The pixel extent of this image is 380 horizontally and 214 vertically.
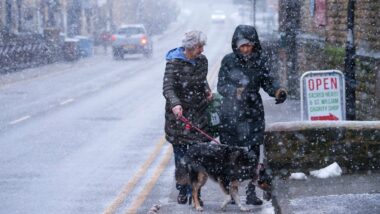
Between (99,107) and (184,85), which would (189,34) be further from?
(99,107)

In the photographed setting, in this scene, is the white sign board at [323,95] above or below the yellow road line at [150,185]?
above

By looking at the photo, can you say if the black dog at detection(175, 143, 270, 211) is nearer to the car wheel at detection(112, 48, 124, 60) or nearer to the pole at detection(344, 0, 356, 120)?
the pole at detection(344, 0, 356, 120)

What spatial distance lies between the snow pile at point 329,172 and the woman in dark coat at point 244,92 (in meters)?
1.24

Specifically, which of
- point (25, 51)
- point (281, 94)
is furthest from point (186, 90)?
point (25, 51)

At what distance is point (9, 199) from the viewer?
9.05 m

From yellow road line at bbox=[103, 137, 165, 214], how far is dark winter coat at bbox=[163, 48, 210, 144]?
1.10 metres

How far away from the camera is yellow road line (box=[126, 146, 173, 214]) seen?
8.70m

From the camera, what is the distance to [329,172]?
9.04 metres

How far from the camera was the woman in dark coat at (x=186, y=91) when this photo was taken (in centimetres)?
797

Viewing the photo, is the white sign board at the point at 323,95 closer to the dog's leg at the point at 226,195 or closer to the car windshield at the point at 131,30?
the dog's leg at the point at 226,195

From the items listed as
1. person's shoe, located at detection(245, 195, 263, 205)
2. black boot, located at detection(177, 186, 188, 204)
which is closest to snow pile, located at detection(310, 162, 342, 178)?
person's shoe, located at detection(245, 195, 263, 205)

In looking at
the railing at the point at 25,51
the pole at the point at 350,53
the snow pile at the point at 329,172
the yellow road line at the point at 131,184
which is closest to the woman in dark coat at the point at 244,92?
the snow pile at the point at 329,172

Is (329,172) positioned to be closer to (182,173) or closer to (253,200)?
(253,200)

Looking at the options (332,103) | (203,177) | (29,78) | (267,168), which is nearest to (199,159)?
(203,177)
